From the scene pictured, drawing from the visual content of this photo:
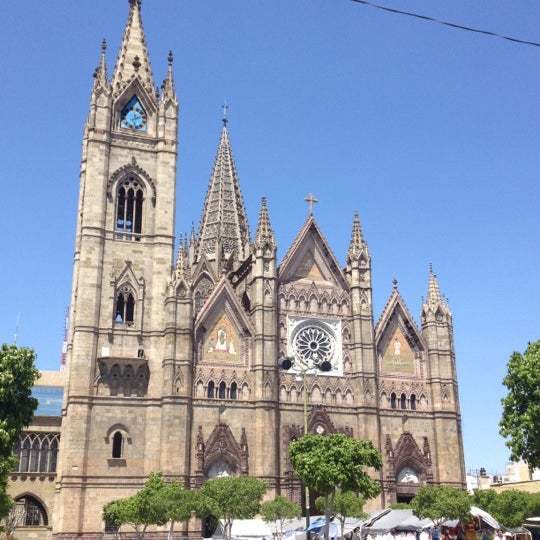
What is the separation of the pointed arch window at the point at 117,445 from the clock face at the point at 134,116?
24.2 m

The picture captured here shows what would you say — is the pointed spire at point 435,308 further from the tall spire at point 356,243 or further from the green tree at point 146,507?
the green tree at point 146,507

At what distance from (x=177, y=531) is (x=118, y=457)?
20.7ft

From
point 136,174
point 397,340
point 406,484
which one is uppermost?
point 136,174

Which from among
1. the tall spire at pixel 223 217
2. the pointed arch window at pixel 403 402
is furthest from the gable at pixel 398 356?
the tall spire at pixel 223 217

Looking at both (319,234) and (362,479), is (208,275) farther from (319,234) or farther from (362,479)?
(362,479)

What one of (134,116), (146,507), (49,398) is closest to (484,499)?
(146,507)

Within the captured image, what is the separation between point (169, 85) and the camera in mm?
63344

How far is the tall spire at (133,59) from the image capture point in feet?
204

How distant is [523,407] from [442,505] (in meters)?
7.77

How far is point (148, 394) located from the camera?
2094 inches

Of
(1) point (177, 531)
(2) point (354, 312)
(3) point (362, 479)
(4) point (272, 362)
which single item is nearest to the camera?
(3) point (362, 479)

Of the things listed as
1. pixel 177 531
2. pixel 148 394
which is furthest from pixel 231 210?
pixel 177 531

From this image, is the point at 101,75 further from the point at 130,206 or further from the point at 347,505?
the point at 347,505

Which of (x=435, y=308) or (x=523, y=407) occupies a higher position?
(x=435, y=308)
